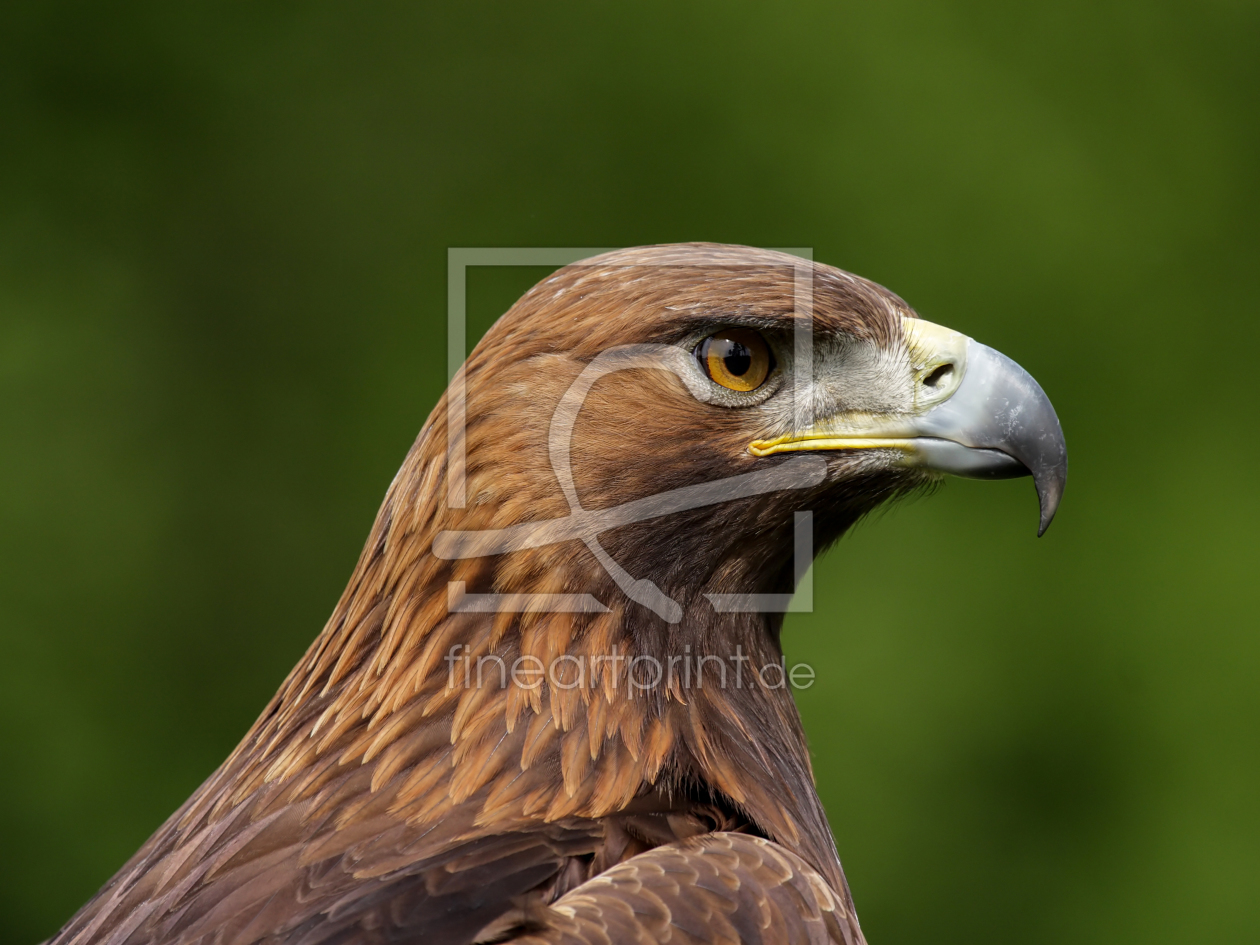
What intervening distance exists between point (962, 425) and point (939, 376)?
0.08 metres

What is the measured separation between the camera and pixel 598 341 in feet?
5.63

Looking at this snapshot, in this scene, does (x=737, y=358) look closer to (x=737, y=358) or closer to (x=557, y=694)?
(x=737, y=358)

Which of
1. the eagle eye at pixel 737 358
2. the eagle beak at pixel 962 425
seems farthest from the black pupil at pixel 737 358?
the eagle beak at pixel 962 425

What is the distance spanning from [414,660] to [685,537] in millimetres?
409

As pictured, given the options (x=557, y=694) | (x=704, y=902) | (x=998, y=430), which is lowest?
(x=704, y=902)

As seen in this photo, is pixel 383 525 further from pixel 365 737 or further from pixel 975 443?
pixel 975 443

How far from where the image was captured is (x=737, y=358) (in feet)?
5.81

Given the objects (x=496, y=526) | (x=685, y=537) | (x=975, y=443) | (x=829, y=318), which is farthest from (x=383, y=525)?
(x=975, y=443)

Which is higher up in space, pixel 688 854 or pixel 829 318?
pixel 829 318

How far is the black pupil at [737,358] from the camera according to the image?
176 centimetres

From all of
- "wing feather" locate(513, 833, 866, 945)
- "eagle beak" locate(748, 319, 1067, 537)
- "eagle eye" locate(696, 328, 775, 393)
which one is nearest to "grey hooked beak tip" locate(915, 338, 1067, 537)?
"eagle beak" locate(748, 319, 1067, 537)

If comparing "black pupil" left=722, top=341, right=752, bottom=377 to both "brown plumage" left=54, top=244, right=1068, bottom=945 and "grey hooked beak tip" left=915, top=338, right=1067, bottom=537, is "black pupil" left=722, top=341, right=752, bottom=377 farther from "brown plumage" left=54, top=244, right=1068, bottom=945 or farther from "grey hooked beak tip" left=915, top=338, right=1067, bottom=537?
"grey hooked beak tip" left=915, top=338, right=1067, bottom=537

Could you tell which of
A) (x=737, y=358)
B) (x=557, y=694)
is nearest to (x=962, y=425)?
(x=737, y=358)

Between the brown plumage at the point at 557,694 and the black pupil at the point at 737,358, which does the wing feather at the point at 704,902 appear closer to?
the brown plumage at the point at 557,694
